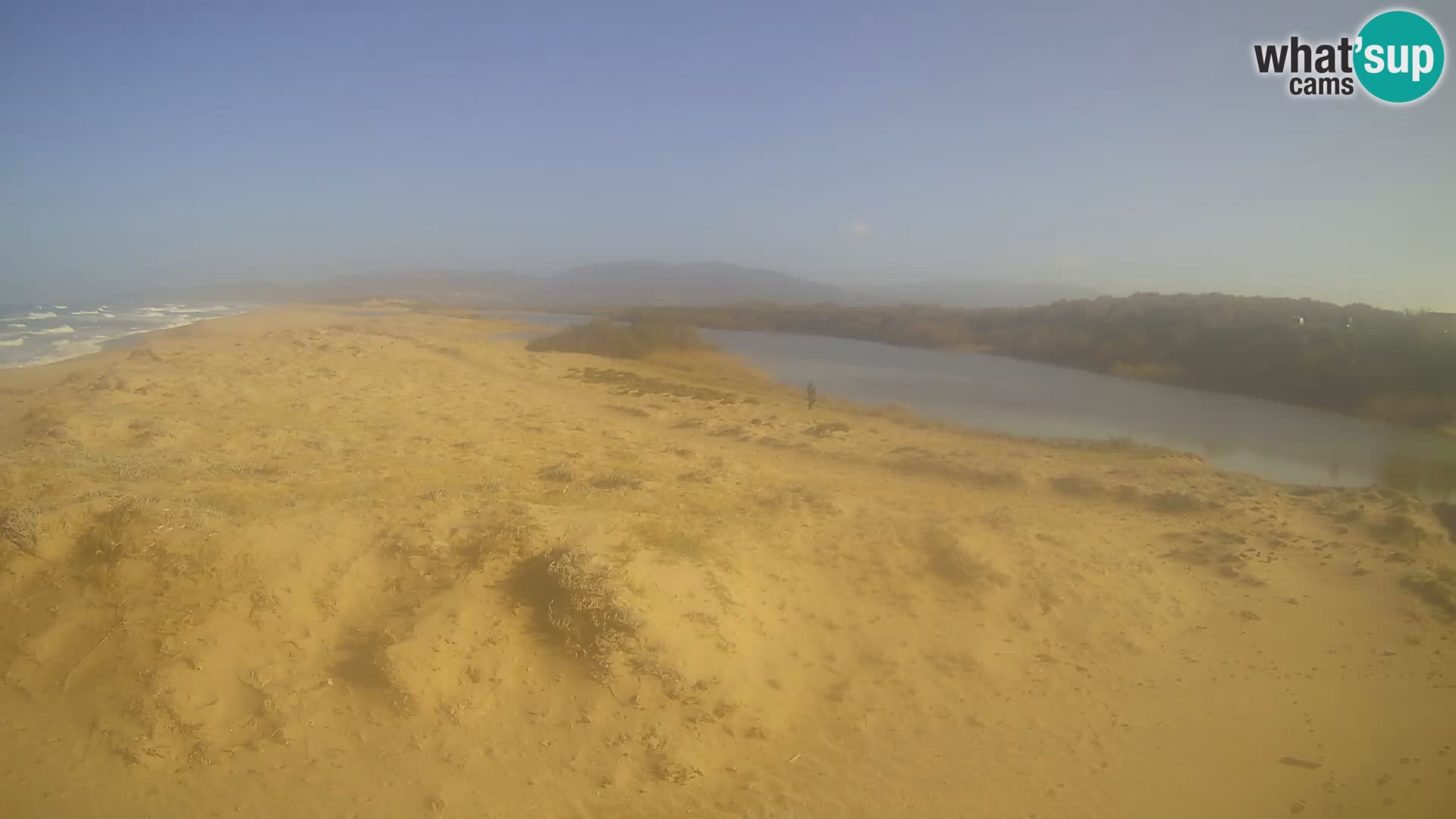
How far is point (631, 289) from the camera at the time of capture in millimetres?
124875

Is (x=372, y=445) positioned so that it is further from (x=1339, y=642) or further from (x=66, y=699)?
(x=1339, y=642)

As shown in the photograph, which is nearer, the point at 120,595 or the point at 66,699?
the point at 66,699

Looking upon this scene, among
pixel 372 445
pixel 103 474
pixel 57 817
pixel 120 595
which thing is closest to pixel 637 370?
pixel 372 445

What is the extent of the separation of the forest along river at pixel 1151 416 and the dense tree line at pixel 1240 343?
1.03m

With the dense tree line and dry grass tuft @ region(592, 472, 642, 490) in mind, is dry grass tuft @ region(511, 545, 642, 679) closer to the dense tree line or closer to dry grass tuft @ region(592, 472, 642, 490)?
dry grass tuft @ region(592, 472, 642, 490)

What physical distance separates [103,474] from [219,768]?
4404mm

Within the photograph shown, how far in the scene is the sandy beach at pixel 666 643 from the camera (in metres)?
4.93

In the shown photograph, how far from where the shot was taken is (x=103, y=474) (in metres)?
7.38

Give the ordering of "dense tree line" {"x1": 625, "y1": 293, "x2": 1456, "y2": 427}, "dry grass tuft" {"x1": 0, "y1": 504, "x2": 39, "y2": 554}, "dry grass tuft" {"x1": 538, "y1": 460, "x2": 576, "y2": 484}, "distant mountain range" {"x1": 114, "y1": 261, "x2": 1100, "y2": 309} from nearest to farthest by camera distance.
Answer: "dry grass tuft" {"x1": 0, "y1": 504, "x2": 39, "y2": 554} → "dry grass tuft" {"x1": 538, "y1": 460, "x2": 576, "y2": 484} → "dense tree line" {"x1": 625, "y1": 293, "x2": 1456, "y2": 427} → "distant mountain range" {"x1": 114, "y1": 261, "x2": 1100, "y2": 309}

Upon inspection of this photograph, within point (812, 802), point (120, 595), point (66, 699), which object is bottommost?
point (812, 802)

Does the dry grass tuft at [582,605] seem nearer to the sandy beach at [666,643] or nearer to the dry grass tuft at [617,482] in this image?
the sandy beach at [666,643]

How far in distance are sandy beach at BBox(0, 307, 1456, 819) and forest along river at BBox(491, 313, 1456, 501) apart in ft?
18.7

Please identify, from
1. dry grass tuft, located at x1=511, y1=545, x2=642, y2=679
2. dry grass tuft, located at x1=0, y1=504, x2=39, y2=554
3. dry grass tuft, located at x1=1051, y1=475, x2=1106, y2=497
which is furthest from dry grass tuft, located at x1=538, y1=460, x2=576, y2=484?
dry grass tuft, located at x1=1051, y1=475, x2=1106, y2=497

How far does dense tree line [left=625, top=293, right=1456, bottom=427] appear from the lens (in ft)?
69.1
